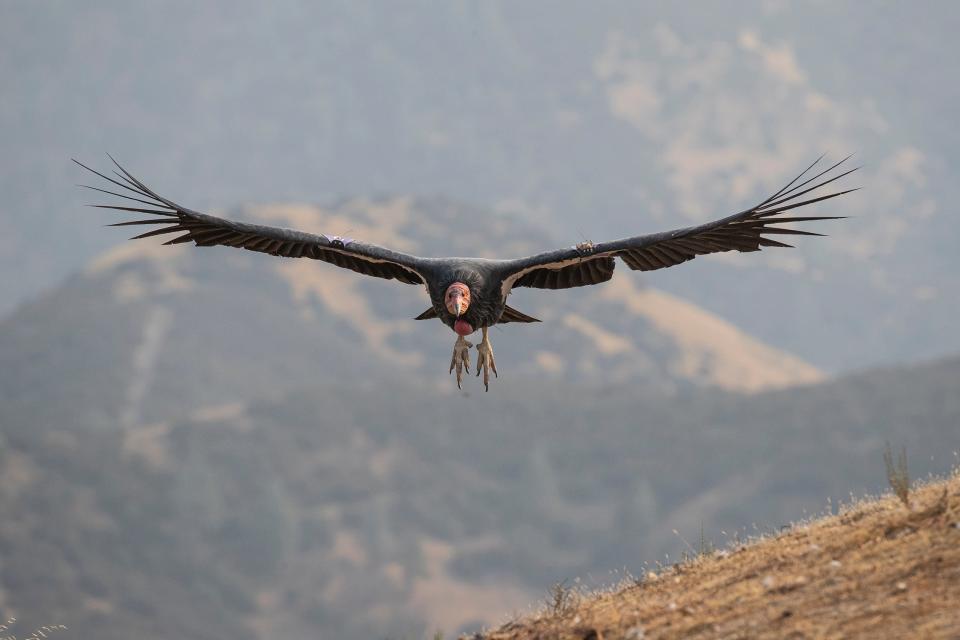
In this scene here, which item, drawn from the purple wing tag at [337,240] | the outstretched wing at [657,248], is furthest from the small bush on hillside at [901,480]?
the purple wing tag at [337,240]

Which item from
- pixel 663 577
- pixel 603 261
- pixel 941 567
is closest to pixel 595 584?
pixel 663 577

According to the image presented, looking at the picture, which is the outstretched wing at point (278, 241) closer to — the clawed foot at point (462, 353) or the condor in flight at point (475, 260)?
the condor in flight at point (475, 260)

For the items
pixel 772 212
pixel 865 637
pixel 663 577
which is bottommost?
pixel 865 637

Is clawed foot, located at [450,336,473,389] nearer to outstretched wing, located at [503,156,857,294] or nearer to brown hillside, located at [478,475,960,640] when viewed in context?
outstretched wing, located at [503,156,857,294]

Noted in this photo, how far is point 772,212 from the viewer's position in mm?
19750

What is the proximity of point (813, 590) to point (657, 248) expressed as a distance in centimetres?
595

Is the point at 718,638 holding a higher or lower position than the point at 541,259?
lower

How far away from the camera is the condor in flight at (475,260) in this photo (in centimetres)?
2045

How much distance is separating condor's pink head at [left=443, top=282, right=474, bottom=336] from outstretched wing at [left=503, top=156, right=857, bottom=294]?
910 mm

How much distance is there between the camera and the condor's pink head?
20875mm

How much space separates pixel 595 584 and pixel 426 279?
189 inches

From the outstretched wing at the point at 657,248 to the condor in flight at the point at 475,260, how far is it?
1 cm

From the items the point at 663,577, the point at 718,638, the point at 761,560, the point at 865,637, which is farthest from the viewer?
the point at 663,577

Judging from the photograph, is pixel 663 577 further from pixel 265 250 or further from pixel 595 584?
pixel 265 250
